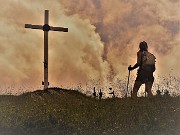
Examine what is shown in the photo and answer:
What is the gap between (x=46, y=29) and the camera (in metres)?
13.5

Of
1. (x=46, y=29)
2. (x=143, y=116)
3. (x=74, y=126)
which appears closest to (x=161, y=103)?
(x=143, y=116)

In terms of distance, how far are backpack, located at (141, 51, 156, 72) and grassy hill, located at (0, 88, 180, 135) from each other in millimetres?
1274

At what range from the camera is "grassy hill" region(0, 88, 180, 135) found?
9641mm

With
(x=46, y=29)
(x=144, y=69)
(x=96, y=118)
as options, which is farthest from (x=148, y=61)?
(x=46, y=29)

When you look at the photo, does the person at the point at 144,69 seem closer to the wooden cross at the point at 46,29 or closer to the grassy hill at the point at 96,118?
the grassy hill at the point at 96,118

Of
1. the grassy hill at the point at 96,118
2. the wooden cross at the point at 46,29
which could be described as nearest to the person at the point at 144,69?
the grassy hill at the point at 96,118

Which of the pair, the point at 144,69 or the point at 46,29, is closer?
the point at 144,69

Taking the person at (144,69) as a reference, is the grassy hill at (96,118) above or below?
below

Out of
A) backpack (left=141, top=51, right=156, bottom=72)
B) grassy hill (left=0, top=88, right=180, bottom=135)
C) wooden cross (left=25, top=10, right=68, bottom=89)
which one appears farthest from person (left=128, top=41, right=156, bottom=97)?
wooden cross (left=25, top=10, right=68, bottom=89)

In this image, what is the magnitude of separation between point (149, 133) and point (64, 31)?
4285 millimetres

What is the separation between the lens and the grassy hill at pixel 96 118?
9641mm

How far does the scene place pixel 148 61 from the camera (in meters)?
12.1

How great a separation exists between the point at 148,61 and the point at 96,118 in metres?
2.74

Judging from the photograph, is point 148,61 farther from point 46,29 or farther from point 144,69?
point 46,29
